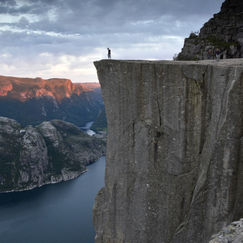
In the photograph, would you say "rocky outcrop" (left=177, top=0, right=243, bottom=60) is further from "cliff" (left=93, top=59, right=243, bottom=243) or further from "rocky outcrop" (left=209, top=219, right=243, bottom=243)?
"rocky outcrop" (left=209, top=219, right=243, bottom=243)

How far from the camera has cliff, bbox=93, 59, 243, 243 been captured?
18.6 m

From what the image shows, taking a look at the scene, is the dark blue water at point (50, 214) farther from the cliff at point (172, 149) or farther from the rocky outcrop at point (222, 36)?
the cliff at point (172, 149)

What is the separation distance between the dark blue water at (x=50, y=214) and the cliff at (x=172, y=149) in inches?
2709

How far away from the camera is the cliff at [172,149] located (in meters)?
18.6

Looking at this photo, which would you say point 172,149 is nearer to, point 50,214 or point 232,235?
point 232,235

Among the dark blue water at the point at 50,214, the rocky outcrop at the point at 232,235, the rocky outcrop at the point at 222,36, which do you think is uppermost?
the rocky outcrop at the point at 222,36

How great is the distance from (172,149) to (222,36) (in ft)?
105

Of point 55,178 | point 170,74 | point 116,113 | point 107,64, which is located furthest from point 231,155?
point 55,178

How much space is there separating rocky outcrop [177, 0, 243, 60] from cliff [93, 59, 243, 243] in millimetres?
21681

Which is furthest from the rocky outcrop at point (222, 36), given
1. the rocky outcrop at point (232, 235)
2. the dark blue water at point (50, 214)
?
the dark blue water at point (50, 214)

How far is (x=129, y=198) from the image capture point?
25.5 metres

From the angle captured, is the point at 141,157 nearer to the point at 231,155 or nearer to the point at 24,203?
the point at 231,155

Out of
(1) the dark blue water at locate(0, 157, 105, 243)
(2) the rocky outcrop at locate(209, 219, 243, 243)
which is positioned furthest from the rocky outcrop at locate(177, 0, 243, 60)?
(1) the dark blue water at locate(0, 157, 105, 243)

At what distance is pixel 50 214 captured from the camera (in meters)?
113
